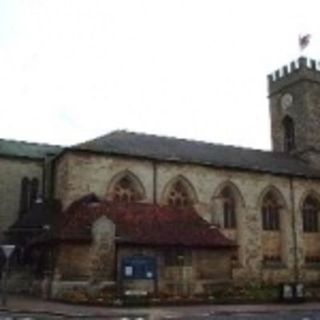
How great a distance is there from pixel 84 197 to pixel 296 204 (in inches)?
651

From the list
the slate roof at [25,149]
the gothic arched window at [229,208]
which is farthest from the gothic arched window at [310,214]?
the slate roof at [25,149]

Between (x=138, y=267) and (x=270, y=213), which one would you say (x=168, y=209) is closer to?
(x=138, y=267)

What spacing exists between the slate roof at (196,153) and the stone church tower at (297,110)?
182cm

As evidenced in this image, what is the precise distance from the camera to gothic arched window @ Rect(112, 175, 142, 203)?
36000 mm

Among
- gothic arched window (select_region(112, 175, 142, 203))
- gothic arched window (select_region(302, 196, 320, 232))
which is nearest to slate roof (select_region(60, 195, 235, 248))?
gothic arched window (select_region(112, 175, 142, 203))

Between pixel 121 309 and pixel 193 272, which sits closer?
pixel 121 309

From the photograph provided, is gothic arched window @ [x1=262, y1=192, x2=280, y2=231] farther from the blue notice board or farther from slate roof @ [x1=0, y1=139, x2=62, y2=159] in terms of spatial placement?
slate roof @ [x1=0, y1=139, x2=62, y2=159]

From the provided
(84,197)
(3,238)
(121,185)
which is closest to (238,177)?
(121,185)

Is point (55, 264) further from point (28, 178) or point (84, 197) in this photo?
point (28, 178)

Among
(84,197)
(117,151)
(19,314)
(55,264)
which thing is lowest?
(19,314)

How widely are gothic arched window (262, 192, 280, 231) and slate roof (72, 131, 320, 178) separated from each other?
6.36ft

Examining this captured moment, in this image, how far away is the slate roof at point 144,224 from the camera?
96.8 ft

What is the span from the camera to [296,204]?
42719 mm

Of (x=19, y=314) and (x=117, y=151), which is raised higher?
(x=117, y=151)
